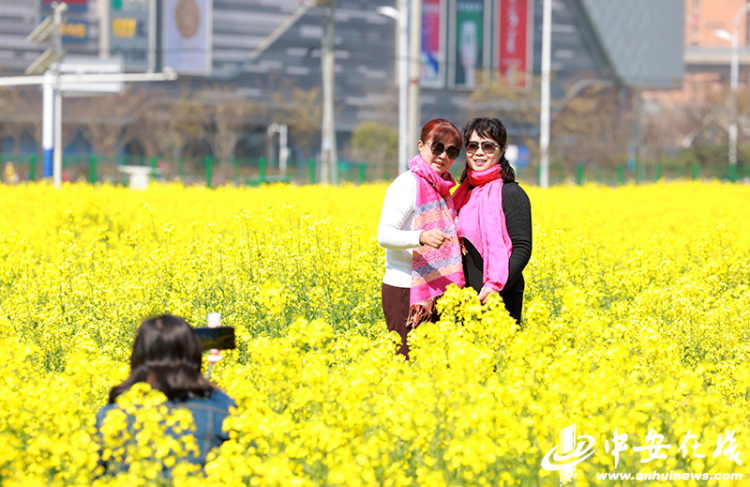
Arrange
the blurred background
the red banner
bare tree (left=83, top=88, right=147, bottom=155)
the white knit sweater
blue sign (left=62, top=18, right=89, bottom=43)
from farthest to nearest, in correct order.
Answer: the red banner < blue sign (left=62, top=18, right=89, bottom=43) < bare tree (left=83, top=88, right=147, bottom=155) < the blurred background < the white knit sweater

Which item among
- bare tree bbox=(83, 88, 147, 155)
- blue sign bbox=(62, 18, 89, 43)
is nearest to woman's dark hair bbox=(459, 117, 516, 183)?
bare tree bbox=(83, 88, 147, 155)

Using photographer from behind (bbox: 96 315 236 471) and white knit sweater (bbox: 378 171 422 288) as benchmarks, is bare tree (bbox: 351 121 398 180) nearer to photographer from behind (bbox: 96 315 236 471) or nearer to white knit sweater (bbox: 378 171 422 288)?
white knit sweater (bbox: 378 171 422 288)

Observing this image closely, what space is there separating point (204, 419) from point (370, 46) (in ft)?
232

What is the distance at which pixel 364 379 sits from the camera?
11.4 ft

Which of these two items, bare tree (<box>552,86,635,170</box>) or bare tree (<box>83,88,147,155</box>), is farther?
bare tree (<box>83,88,147,155</box>)

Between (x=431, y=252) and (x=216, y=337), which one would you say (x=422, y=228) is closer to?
(x=431, y=252)

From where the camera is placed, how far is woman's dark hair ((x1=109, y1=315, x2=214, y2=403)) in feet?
10.5

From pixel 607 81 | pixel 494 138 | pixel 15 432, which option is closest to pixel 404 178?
pixel 494 138

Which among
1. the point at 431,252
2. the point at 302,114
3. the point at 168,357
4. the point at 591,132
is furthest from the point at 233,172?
the point at 168,357

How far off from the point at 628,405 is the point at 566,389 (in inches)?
10.1

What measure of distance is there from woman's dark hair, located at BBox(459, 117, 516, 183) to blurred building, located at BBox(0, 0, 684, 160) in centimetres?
5333

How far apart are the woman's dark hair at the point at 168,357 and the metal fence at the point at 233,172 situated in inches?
1161

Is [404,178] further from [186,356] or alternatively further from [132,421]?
[132,421]

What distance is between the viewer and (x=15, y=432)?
11.8 feet
